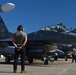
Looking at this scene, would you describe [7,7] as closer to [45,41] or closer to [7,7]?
[7,7]

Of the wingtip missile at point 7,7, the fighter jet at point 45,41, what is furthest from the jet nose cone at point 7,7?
the fighter jet at point 45,41

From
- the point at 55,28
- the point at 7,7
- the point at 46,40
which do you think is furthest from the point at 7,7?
the point at 55,28

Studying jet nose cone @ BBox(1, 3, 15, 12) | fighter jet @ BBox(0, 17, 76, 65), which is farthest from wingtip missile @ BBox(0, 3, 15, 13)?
fighter jet @ BBox(0, 17, 76, 65)

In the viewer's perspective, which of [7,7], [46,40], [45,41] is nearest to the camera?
[7,7]

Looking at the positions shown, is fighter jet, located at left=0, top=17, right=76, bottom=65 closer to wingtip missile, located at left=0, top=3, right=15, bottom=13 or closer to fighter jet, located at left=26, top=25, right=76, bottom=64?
fighter jet, located at left=26, top=25, right=76, bottom=64

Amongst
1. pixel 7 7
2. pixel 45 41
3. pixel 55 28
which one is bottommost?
pixel 45 41

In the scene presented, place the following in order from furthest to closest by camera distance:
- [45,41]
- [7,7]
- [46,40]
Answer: [45,41]
[46,40]
[7,7]

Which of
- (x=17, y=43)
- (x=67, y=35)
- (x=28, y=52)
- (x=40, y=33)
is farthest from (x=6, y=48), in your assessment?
(x=17, y=43)

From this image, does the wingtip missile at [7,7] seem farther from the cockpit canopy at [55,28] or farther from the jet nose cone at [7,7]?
the cockpit canopy at [55,28]

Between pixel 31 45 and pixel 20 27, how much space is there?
10.3 metres

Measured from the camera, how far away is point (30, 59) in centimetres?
2248

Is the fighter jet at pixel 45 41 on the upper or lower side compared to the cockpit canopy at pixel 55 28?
lower

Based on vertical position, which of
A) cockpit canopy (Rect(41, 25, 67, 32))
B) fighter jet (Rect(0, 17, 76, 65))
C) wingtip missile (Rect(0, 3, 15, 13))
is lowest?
fighter jet (Rect(0, 17, 76, 65))

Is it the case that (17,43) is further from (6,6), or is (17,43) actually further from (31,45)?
(31,45)
